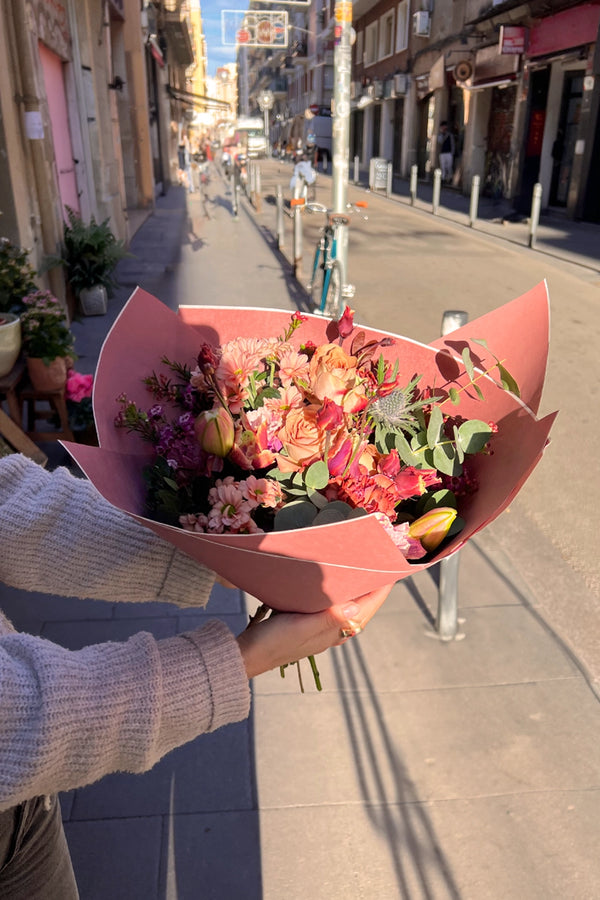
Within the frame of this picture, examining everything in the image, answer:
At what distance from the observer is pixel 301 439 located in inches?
45.8

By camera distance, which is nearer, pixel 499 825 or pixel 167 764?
pixel 499 825

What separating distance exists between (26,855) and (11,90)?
6292 mm

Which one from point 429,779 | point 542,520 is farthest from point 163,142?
point 429,779

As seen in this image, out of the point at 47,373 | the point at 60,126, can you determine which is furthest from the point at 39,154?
the point at 47,373

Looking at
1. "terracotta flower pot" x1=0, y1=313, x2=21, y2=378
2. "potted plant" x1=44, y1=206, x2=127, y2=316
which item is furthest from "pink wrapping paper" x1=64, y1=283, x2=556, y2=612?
"potted plant" x1=44, y1=206, x2=127, y2=316

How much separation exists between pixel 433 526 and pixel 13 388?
3650mm

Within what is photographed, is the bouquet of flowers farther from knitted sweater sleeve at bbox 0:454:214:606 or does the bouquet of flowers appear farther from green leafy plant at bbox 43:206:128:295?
green leafy plant at bbox 43:206:128:295

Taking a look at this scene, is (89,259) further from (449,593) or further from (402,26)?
(402,26)

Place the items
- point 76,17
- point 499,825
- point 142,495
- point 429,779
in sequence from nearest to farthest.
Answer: point 142,495 < point 499,825 < point 429,779 < point 76,17

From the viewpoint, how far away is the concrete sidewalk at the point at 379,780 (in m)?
2.20

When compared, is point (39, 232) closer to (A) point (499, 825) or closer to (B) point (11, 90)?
(B) point (11, 90)

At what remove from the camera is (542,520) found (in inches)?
170

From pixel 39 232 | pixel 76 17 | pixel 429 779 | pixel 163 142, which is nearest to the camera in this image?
pixel 429 779

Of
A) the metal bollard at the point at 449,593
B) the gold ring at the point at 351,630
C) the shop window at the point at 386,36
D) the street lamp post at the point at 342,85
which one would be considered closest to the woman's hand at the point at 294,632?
the gold ring at the point at 351,630
